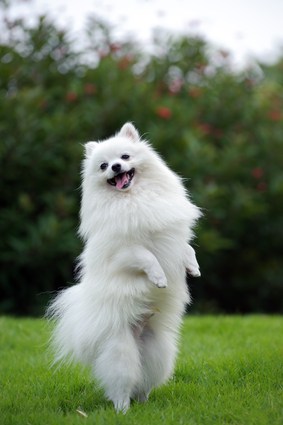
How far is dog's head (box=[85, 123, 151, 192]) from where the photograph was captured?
15.5 feet

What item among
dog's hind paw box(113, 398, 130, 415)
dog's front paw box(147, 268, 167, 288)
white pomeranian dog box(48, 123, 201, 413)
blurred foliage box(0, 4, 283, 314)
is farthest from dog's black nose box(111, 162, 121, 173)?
blurred foliage box(0, 4, 283, 314)

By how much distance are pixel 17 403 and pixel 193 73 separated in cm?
839

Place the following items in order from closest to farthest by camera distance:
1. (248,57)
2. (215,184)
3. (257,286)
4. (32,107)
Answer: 1. (32,107)
2. (215,184)
3. (257,286)
4. (248,57)

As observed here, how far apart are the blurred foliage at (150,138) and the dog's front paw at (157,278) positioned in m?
4.81

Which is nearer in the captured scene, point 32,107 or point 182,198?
point 182,198

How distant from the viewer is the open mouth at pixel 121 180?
15.6ft

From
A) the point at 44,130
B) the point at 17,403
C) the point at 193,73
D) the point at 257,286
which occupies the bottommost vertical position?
the point at 257,286

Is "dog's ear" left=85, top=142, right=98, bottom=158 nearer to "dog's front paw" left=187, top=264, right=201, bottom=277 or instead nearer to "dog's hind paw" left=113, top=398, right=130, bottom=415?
"dog's front paw" left=187, top=264, right=201, bottom=277

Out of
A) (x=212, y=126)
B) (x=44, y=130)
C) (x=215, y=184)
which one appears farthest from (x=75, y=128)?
(x=212, y=126)

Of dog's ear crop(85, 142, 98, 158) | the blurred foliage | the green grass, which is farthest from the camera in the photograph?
the blurred foliage

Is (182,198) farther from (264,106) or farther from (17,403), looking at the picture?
(264,106)

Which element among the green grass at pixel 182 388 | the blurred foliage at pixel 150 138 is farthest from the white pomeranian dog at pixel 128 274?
the blurred foliage at pixel 150 138

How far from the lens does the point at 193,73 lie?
39.6 feet

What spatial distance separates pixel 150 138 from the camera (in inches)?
400
